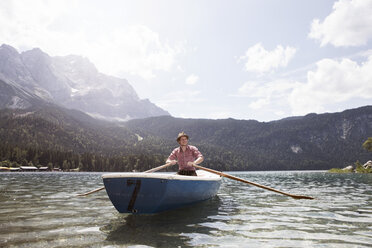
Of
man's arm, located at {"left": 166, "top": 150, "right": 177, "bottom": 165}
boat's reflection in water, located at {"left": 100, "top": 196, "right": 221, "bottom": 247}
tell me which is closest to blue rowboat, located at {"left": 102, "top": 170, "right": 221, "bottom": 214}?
boat's reflection in water, located at {"left": 100, "top": 196, "right": 221, "bottom": 247}

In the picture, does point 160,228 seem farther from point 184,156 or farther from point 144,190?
point 184,156

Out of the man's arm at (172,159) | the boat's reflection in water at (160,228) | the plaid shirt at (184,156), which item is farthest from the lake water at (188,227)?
the man's arm at (172,159)

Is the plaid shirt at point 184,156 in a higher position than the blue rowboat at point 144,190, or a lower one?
higher

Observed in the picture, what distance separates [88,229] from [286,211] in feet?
25.9

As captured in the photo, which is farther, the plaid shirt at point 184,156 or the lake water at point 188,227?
the plaid shirt at point 184,156

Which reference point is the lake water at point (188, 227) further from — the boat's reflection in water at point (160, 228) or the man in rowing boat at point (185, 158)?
the man in rowing boat at point (185, 158)

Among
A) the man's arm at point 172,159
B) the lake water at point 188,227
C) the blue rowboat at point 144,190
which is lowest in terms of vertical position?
the lake water at point 188,227

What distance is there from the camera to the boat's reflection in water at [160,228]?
693 cm

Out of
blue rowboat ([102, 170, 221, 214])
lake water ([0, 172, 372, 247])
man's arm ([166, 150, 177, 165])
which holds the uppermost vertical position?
man's arm ([166, 150, 177, 165])

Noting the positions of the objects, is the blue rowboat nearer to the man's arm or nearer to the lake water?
the lake water

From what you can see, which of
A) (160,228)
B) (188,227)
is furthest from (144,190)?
(188,227)

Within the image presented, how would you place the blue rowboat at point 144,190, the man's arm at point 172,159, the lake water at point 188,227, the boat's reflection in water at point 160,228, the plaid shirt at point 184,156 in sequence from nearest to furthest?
the lake water at point 188,227
the boat's reflection in water at point 160,228
the blue rowboat at point 144,190
the man's arm at point 172,159
the plaid shirt at point 184,156

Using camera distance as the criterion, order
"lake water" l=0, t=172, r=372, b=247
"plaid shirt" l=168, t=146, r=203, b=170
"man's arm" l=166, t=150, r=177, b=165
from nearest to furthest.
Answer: "lake water" l=0, t=172, r=372, b=247 → "man's arm" l=166, t=150, r=177, b=165 → "plaid shirt" l=168, t=146, r=203, b=170

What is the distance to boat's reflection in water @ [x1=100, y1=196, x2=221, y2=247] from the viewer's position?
6.93 m
